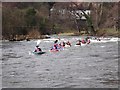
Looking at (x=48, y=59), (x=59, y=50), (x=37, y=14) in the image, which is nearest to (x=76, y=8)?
(x=37, y=14)

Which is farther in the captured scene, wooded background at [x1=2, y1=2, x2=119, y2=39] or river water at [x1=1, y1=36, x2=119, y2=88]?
wooded background at [x1=2, y1=2, x2=119, y2=39]

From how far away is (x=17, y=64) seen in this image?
92.0ft

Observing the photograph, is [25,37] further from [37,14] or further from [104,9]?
[104,9]

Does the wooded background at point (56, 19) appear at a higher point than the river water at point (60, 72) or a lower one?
higher

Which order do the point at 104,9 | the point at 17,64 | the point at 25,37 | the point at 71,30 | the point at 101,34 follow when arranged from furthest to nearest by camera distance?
the point at 71,30 < the point at 104,9 < the point at 101,34 < the point at 25,37 < the point at 17,64

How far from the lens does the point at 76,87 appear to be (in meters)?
19.2

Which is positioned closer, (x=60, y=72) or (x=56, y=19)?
(x=60, y=72)

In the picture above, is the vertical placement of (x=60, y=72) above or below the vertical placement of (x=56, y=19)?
below

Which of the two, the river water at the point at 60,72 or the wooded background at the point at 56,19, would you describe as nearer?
the river water at the point at 60,72

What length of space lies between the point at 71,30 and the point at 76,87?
2538 inches

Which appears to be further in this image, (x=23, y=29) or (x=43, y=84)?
(x=23, y=29)

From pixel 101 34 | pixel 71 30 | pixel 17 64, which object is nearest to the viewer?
pixel 17 64

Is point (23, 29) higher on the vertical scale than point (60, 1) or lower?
lower

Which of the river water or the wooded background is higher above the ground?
the wooded background
